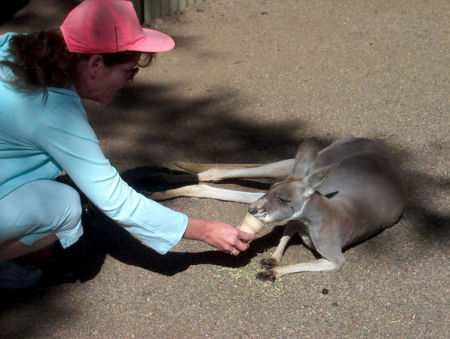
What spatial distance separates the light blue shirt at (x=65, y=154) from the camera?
1880mm

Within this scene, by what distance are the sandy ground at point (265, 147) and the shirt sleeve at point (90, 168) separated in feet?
1.51

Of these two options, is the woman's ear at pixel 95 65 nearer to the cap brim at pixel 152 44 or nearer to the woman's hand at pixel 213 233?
the cap brim at pixel 152 44

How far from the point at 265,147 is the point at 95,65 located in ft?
5.41

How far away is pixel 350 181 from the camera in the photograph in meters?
2.76

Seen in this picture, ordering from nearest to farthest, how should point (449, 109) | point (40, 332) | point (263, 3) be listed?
point (40, 332) < point (449, 109) < point (263, 3)

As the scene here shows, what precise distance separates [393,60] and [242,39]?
1.13 metres

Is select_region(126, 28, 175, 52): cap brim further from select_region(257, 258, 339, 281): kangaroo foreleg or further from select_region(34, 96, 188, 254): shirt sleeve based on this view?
select_region(257, 258, 339, 281): kangaroo foreleg

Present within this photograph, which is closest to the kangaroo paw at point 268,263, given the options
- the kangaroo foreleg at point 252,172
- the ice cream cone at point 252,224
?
the ice cream cone at point 252,224

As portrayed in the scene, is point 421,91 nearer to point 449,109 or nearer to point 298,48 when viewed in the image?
point 449,109

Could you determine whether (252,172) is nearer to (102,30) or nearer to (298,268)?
(298,268)

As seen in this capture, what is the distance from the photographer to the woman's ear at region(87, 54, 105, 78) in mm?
1910

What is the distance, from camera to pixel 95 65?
6.37 ft

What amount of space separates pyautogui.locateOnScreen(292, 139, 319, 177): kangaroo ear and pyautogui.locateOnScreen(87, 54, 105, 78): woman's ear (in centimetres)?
84

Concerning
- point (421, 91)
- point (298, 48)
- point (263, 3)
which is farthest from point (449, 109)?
point (263, 3)
